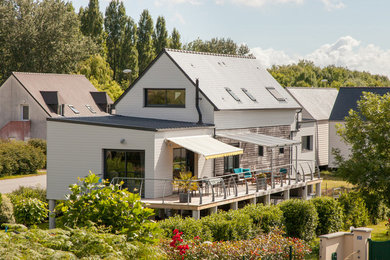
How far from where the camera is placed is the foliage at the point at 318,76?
3529 inches

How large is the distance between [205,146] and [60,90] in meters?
28.9

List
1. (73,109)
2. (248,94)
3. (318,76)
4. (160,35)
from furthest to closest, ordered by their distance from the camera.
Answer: (318,76), (160,35), (73,109), (248,94)

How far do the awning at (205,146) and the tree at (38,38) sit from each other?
42.1m

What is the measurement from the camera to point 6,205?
25000mm

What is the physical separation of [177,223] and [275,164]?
1570 centimetres

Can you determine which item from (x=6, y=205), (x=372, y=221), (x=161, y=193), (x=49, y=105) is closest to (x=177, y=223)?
(x=161, y=193)

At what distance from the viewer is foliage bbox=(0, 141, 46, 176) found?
40219mm

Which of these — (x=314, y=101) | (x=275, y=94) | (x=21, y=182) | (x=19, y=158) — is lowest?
(x=21, y=182)

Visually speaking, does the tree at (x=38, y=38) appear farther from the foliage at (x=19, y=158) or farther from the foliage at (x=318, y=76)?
the foliage at (x=318, y=76)

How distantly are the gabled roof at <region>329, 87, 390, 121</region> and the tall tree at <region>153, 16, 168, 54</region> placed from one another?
3816 cm

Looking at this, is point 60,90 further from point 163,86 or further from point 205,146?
point 205,146

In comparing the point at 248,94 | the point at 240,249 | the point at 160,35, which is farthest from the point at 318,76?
the point at 240,249

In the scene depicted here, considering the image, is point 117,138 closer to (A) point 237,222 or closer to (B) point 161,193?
(B) point 161,193

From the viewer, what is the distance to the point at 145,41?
261 ft
